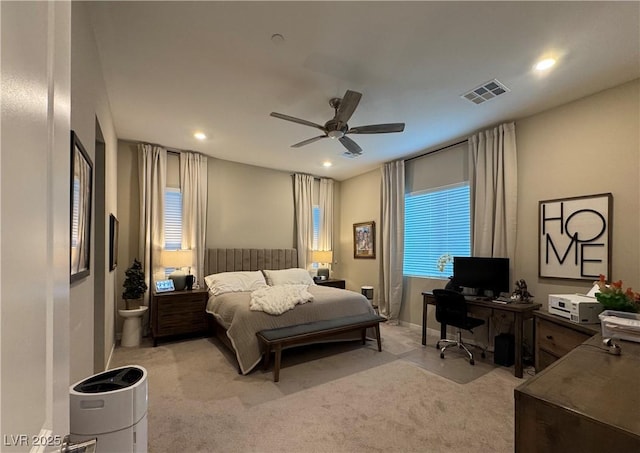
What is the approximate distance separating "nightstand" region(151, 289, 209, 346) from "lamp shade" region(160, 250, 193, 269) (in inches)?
16.3

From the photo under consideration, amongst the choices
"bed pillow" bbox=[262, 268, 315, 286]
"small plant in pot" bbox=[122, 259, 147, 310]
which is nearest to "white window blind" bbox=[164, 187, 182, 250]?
"small plant in pot" bbox=[122, 259, 147, 310]

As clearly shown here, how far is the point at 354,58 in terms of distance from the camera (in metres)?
2.51

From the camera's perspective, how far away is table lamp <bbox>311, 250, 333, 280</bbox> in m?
6.08

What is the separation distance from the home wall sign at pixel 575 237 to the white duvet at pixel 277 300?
2.86 m

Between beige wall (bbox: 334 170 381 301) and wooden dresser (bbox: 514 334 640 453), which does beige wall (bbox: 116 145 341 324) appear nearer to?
beige wall (bbox: 334 170 381 301)

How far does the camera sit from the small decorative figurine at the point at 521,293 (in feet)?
11.3

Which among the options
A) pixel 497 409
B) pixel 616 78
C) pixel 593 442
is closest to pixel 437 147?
pixel 616 78

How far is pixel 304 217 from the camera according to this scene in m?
6.22

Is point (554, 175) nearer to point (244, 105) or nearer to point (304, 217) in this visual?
point (244, 105)

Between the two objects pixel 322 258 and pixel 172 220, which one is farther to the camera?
pixel 322 258

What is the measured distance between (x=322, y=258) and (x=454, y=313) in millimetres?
2922

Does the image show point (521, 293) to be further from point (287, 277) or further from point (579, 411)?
point (287, 277)

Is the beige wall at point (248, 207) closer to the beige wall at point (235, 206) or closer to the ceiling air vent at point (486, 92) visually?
the beige wall at point (235, 206)

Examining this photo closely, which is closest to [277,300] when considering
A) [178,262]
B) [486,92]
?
[178,262]
